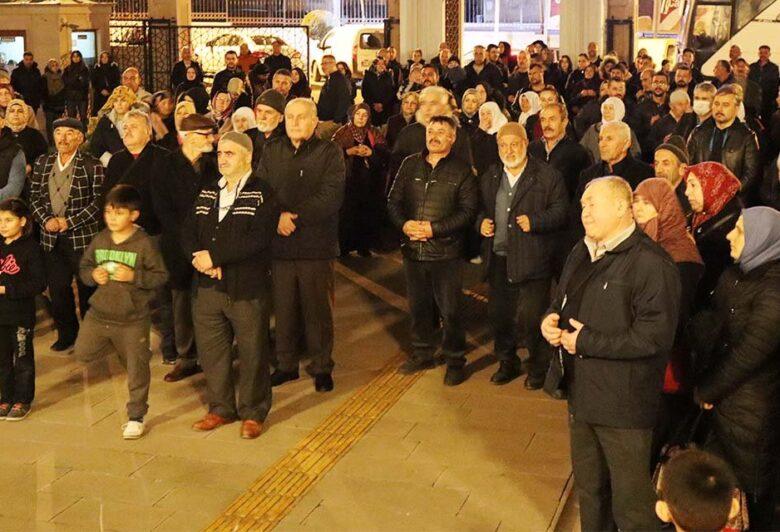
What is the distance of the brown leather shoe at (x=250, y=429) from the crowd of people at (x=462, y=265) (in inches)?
0.8

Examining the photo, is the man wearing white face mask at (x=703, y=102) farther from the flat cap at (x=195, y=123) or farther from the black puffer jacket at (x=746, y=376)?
the black puffer jacket at (x=746, y=376)

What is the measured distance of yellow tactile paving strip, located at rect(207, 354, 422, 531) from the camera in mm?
6520

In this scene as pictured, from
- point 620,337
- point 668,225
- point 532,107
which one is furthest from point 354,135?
point 620,337

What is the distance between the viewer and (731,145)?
10945 millimetres

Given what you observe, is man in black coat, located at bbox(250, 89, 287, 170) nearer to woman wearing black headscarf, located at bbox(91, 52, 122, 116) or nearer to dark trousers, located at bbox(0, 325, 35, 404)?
dark trousers, located at bbox(0, 325, 35, 404)

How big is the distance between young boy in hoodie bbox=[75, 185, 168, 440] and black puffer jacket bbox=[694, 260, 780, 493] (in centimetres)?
360

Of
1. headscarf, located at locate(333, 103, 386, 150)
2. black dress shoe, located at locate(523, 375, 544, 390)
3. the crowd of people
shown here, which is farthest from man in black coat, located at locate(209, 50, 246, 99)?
black dress shoe, located at locate(523, 375, 544, 390)

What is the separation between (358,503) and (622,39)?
23.4m

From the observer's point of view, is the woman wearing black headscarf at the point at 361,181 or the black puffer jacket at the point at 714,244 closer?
the black puffer jacket at the point at 714,244

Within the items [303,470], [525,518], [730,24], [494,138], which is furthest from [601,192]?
[730,24]

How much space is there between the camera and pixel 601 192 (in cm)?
562

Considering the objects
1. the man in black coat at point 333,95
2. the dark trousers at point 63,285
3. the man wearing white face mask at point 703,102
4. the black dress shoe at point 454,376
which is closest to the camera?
the black dress shoe at point 454,376

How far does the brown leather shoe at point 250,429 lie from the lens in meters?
7.73

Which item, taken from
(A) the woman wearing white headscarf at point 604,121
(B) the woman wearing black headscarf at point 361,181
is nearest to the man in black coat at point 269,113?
(B) the woman wearing black headscarf at point 361,181
